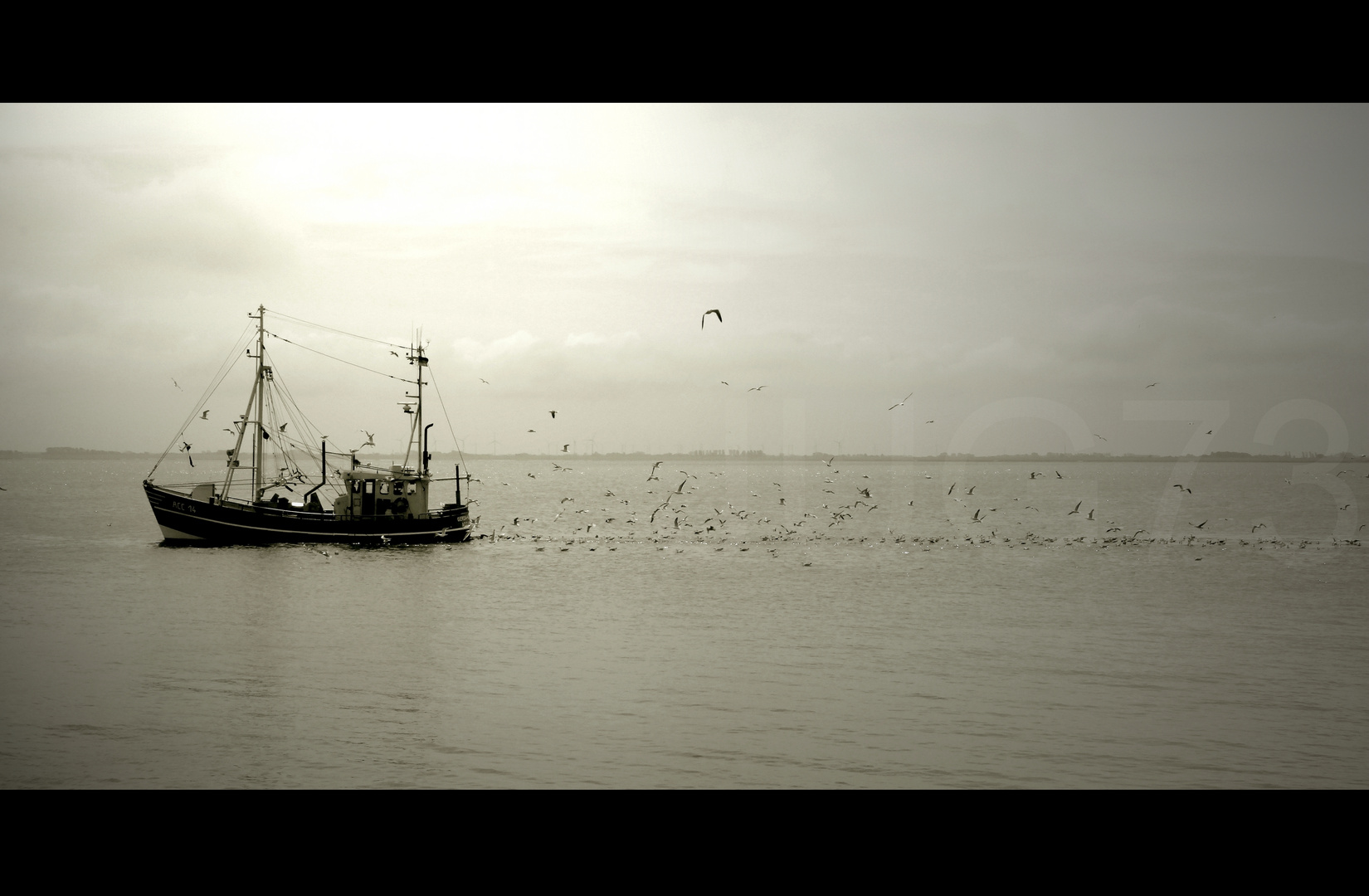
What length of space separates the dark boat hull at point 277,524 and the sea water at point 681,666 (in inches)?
22.5

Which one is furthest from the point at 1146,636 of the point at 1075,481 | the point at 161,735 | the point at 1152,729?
the point at 1075,481

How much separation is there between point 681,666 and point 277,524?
52.9ft

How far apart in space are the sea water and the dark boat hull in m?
0.57

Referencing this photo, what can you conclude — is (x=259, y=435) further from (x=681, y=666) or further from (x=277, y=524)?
(x=681, y=666)

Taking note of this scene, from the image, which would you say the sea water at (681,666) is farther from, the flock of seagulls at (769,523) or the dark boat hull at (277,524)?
the flock of seagulls at (769,523)

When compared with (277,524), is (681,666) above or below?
below

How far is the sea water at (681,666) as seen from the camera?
7.20 m

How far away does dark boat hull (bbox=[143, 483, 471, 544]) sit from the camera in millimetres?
23266

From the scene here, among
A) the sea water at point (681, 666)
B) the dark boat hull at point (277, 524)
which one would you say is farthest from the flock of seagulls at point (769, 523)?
the dark boat hull at point (277, 524)

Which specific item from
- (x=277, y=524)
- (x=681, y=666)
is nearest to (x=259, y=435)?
(x=277, y=524)

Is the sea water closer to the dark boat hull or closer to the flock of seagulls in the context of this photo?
the dark boat hull

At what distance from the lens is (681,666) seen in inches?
432
